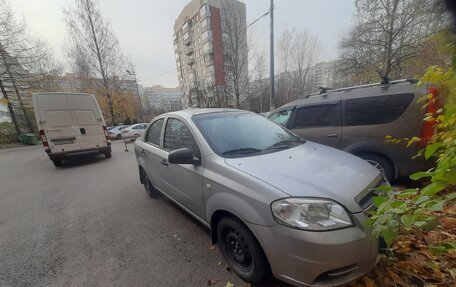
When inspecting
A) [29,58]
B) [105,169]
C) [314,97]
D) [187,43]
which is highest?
[187,43]

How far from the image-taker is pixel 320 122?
14.2ft

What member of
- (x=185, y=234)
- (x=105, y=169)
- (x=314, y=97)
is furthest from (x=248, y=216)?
(x=105, y=169)

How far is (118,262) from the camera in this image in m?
2.53

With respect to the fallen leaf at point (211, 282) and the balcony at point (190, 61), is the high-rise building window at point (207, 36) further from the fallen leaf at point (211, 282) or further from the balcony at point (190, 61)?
the fallen leaf at point (211, 282)

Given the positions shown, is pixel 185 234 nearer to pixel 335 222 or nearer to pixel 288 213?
pixel 288 213

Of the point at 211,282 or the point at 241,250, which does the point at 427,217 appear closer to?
the point at 241,250

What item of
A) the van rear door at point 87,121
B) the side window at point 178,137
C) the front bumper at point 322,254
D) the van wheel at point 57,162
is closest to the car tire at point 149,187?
the side window at point 178,137

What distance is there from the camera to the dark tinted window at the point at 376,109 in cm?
349

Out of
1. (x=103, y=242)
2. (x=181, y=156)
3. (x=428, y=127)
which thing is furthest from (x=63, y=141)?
(x=428, y=127)

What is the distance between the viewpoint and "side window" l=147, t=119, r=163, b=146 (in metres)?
3.67

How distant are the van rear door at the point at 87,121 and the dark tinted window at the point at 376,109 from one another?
8526 millimetres

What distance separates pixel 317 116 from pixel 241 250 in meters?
3.28

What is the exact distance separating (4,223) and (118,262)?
116 inches

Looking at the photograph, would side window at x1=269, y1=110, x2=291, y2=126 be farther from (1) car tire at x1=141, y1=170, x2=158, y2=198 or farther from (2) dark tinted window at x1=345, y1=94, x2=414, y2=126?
(1) car tire at x1=141, y1=170, x2=158, y2=198
